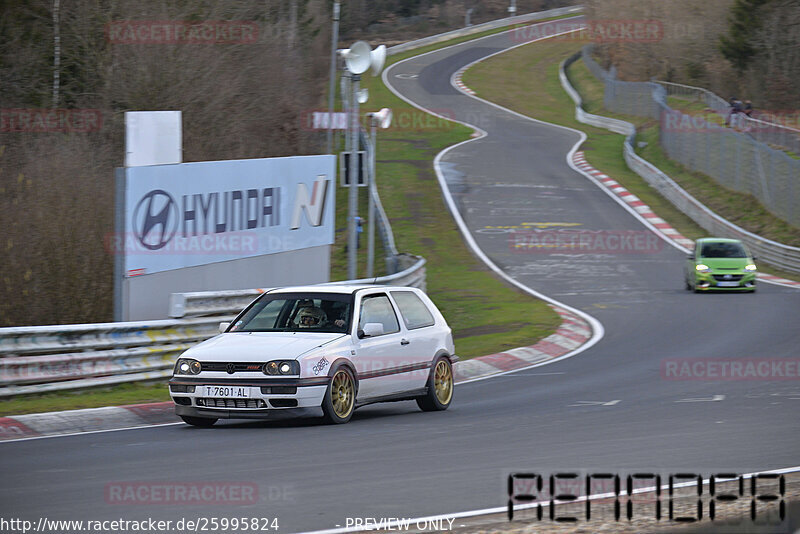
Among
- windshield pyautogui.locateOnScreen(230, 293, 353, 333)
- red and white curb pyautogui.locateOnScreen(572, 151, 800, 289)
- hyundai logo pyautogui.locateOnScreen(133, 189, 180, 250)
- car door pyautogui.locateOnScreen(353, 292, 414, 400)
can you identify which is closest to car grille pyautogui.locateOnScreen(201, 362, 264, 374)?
windshield pyautogui.locateOnScreen(230, 293, 353, 333)

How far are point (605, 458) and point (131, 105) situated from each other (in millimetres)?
26051

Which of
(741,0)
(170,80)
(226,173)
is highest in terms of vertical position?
(741,0)

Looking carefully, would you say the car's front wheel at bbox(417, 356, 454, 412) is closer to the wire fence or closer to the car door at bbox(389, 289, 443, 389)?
the car door at bbox(389, 289, 443, 389)

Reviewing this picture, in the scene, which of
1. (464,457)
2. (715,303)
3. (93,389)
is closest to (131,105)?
(715,303)

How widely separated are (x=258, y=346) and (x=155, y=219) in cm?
551

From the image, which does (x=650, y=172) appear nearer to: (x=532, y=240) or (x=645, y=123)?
(x=532, y=240)

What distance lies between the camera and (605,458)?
9.19m

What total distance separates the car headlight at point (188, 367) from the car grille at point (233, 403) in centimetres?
30

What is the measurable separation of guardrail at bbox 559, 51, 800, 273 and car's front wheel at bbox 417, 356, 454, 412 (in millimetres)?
22153

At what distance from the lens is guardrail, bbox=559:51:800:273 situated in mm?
33656

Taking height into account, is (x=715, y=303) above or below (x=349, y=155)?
below

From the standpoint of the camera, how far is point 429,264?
34.4 metres

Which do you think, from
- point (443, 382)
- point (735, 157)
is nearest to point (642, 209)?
point (735, 157)

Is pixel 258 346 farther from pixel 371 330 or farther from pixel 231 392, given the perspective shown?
pixel 371 330
